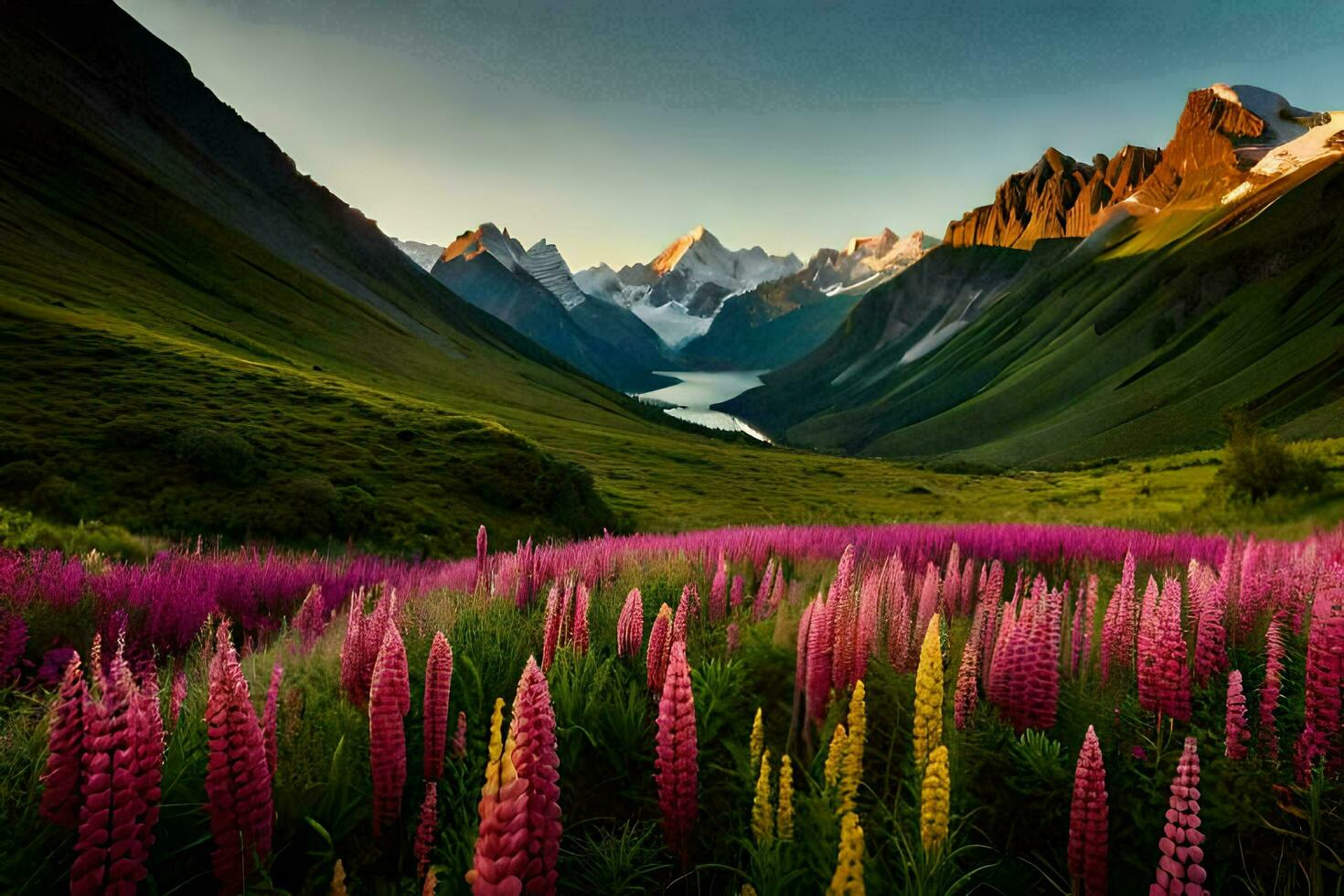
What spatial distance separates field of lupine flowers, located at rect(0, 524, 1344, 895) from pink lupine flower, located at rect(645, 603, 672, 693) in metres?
0.03

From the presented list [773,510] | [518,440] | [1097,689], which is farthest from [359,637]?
[773,510]

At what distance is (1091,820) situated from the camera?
251 cm

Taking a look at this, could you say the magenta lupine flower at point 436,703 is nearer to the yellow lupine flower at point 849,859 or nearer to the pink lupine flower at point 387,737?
the pink lupine flower at point 387,737

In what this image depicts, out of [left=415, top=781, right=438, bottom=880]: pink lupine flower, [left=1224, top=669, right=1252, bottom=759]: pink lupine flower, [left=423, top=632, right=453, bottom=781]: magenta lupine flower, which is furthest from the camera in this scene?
[left=423, top=632, right=453, bottom=781]: magenta lupine flower

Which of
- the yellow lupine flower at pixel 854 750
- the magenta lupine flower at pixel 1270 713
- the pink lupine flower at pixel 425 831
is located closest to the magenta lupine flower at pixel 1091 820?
the yellow lupine flower at pixel 854 750

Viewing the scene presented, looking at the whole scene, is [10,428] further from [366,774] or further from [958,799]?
[958,799]

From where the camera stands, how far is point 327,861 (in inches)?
109

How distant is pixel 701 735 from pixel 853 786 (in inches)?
48.3

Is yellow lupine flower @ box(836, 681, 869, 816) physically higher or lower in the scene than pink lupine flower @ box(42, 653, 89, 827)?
higher

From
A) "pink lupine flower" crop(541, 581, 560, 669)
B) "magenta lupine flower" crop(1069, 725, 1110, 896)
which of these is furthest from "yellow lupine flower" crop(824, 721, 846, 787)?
"pink lupine flower" crop(541, 581, 560, 669)

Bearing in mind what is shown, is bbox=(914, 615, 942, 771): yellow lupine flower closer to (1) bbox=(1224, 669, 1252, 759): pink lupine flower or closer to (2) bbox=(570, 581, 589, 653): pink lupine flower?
(1) bbox=(1224, 669, 1252, 759): pink lupine flower

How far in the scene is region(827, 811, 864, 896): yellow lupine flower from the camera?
1961 millimetres

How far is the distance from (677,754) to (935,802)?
98cm

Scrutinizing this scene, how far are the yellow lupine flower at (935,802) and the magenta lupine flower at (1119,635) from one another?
2194 millimetres
